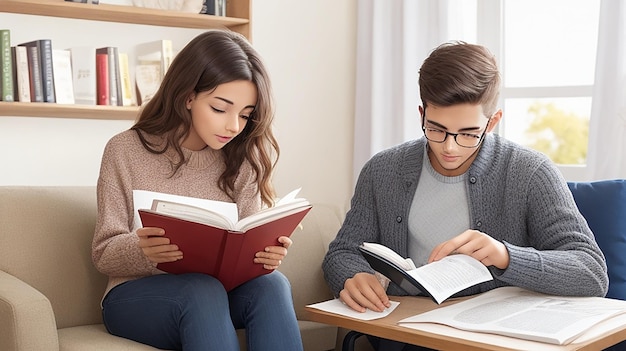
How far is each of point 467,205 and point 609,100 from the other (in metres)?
1.07

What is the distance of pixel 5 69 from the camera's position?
2.92 metres

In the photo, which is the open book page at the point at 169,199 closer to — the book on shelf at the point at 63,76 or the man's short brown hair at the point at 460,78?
the man's short brown hair at the point at 460,78

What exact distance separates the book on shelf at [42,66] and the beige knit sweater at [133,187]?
88 cm

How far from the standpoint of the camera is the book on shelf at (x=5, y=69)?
2.92 m

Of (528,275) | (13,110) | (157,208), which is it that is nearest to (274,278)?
(157,208)

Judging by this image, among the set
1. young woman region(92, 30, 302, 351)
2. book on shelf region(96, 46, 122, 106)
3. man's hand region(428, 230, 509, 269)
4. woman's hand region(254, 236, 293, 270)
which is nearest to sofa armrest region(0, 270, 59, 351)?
young woman region(92, 30, 302, 351)

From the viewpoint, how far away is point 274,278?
207cm

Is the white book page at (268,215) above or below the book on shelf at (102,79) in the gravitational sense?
below

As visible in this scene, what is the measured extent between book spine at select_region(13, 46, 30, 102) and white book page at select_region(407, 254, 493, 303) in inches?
68.5

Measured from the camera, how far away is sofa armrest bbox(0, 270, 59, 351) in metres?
1.91

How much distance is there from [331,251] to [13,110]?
52.3 inches

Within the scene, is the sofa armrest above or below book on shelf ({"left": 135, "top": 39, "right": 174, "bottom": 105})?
below

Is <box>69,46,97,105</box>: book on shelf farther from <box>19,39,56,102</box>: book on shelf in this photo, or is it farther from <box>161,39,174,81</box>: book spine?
<box>161,39,174,81</box>: book spine

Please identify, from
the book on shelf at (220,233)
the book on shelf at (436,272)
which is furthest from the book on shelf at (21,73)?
the book on shelf at (436,272)
